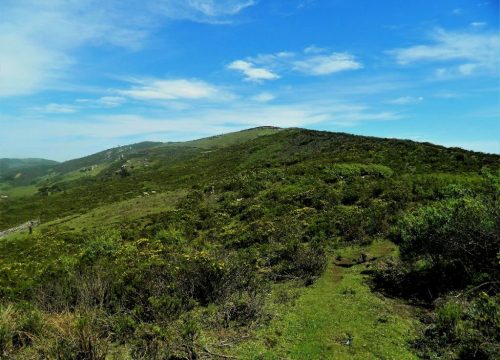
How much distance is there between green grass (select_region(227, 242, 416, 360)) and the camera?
9117 millimetres

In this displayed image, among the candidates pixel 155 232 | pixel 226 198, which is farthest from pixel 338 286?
pixel 226 198

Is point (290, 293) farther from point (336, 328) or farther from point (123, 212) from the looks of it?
point (123, 212)

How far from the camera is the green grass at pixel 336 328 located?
29.9 ft

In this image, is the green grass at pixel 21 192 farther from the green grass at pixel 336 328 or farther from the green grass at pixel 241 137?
the green grass at pixel 336 328

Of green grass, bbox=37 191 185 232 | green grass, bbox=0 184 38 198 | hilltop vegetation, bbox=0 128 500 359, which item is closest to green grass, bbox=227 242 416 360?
hilltop vegetation, bbox=0 128 500 359

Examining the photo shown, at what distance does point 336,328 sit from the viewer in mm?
10375

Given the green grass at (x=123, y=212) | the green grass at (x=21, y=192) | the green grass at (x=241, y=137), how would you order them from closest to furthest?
the green grass at (x=123, y=212)
the green grass at (x=21, y=192)
the green grass at (x=241, y=137)

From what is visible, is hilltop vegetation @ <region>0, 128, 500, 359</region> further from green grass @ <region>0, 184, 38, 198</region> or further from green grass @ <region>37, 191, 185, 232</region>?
green grass @ <region>0, 184, 38, 198</region>

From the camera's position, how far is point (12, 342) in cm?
954

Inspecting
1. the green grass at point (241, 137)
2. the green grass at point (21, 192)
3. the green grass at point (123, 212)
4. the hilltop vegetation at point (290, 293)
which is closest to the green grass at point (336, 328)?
the hilltop vegetation at point (290, 293)

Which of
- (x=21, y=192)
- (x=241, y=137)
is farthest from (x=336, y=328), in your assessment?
(x=21, y=192)

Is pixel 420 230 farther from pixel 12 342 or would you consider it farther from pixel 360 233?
pixel 12 342

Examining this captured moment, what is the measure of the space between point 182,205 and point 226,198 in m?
4.40

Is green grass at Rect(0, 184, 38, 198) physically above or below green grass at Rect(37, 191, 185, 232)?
below
